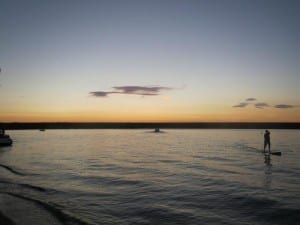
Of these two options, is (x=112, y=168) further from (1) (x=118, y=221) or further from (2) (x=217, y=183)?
(1) (x=118, y=221)

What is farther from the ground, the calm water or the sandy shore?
the sandy shore

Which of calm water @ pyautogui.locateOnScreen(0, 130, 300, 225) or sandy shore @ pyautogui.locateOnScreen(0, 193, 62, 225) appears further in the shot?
calm water @ pyautogui.locateOnScreen(0, 130, 300, 225)

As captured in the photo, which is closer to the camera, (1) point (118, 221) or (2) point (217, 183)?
(1) point (118, 221)

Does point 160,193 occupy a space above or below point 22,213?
below

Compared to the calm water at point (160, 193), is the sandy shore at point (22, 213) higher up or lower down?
higher up

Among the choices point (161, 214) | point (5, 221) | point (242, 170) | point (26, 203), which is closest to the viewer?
point (5, 221)

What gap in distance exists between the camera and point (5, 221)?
44.6ft

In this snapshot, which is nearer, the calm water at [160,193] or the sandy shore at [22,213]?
the sandy shore at [22,213]

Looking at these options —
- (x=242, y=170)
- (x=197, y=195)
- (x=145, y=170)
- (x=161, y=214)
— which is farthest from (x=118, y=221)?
(x=242, y=170)

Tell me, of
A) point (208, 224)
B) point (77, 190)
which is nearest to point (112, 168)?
point (77, 190)

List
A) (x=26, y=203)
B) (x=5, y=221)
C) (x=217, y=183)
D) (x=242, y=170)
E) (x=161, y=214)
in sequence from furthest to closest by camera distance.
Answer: (x=242, y=170) < (x=217, y=183) < (x=26, y=203) < (x=161, y=214) < (x=5, y=221)

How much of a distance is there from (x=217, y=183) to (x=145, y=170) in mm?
9338

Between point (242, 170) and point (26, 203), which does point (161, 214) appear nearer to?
point (26, 203)

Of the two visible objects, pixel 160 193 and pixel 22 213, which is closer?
pixel 22 213
